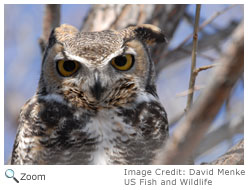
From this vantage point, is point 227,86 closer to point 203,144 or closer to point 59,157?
point 203,144

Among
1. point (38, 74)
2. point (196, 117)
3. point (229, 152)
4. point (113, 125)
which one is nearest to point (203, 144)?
point (229, 152)

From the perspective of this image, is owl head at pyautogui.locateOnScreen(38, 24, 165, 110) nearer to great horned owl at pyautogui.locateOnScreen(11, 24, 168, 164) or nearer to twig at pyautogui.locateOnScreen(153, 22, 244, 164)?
great horned owl at pyautogui.locateOnScreen(11, 24, 168, 164)

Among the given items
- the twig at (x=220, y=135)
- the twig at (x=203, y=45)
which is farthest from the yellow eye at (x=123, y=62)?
the twig at (x=203, y=45)

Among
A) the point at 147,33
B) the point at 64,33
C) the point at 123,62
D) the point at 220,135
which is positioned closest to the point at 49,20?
the point at 64,33

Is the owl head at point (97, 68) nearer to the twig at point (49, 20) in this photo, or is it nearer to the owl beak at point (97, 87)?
the owl beak at point (97, 87)
